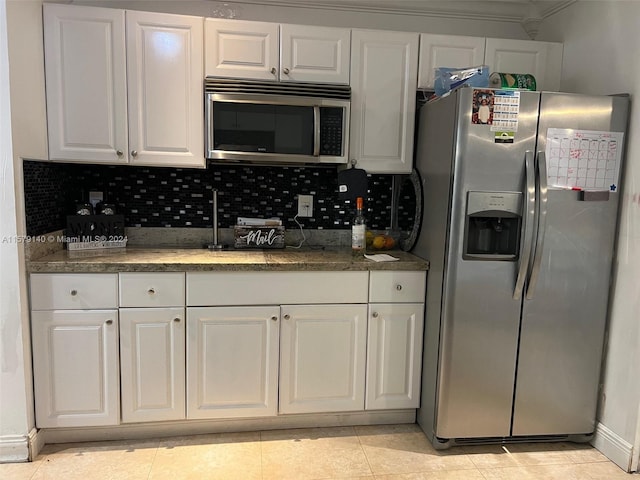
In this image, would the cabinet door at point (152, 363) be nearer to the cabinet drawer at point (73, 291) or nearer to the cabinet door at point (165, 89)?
the cabinet drawer at point (73, 291)

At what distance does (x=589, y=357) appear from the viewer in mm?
2219

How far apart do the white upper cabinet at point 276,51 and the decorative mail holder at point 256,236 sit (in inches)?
31.0

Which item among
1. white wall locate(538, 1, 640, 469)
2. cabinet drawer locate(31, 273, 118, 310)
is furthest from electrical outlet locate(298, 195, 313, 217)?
white wall locate(538, 1, 640, 469)

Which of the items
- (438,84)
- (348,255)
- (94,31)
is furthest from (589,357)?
(94,31)

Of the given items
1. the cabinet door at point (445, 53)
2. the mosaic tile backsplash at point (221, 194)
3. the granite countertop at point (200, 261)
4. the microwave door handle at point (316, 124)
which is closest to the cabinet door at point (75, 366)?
the granite countertop at point (200, 261)

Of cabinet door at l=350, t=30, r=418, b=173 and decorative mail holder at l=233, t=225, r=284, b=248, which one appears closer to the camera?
cabinet door at l=350, t=30, r=418, b=173

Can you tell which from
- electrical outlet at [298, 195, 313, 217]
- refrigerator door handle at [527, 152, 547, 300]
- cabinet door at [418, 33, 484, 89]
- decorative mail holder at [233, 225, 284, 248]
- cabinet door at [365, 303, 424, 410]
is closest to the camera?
refrigerator door handle at [527, 152, 547, 300]

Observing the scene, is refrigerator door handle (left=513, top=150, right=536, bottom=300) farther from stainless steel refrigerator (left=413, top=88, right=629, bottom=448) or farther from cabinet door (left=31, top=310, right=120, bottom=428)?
cabinet door (left=31, top=310, right=120, bottom=428)

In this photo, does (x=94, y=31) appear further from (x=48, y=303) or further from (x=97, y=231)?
(x=48, y=303)

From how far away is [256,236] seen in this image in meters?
2.58

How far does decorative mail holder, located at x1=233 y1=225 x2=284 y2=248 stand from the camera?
2.57 metres

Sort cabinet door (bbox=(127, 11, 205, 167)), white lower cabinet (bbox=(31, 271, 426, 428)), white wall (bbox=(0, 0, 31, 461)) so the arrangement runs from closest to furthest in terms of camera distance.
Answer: white wall (bbox=(0, 0, 31, 461)), white lower cabinet (bbox=(31, 271, 426, 428)), cabinet door (bbox=(127, 11, 205, 167))

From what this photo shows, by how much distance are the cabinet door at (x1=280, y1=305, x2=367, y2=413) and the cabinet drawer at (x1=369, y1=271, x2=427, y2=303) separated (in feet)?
0.35

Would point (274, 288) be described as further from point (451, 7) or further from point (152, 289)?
point (451, 7)
